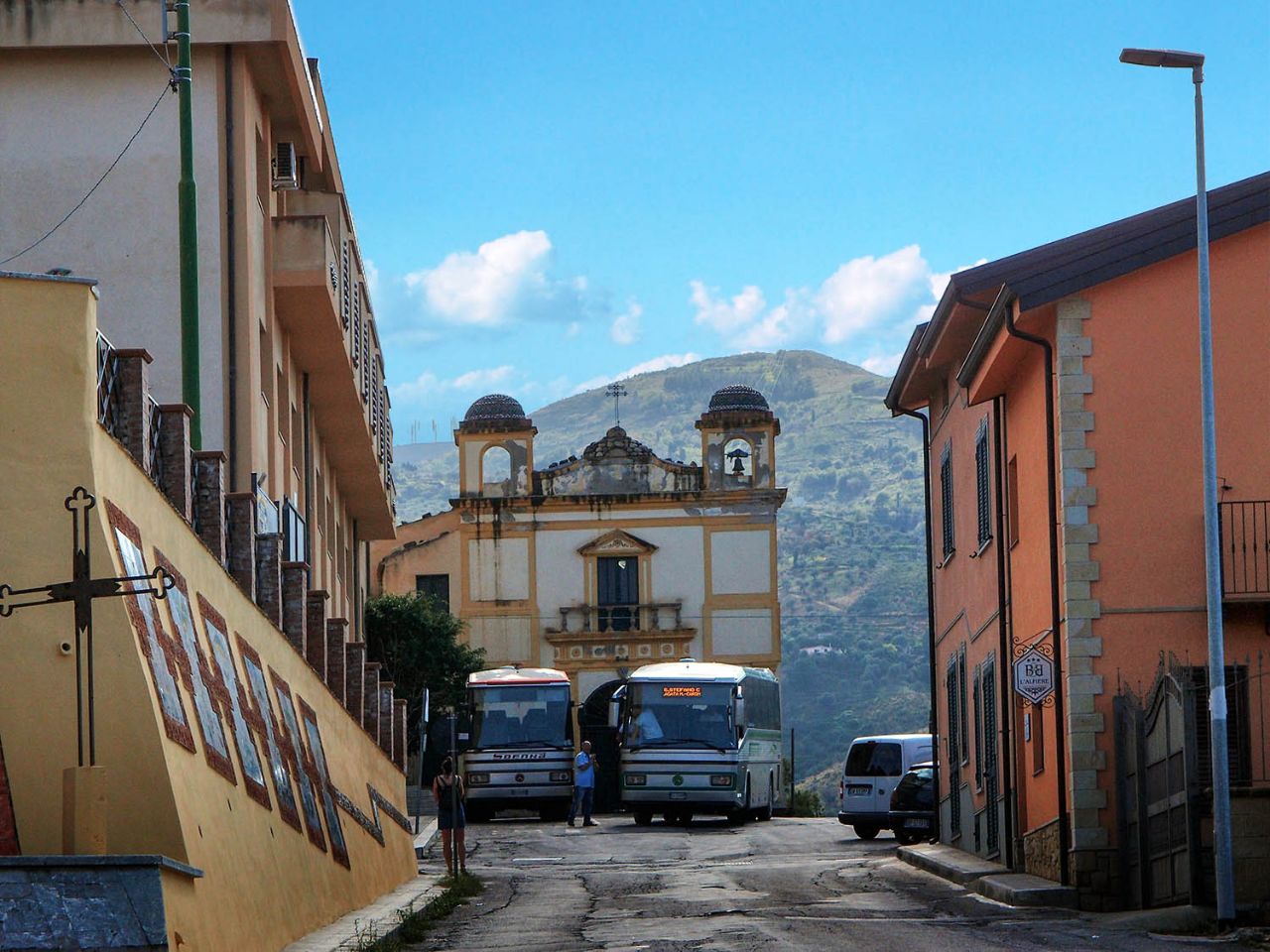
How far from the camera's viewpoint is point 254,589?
760 inches

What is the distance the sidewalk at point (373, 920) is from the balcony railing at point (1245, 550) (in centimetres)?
838

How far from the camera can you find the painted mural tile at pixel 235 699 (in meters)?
15.4

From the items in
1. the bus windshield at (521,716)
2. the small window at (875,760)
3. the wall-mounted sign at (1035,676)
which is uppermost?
the wall-mounted sign at (1035,676)

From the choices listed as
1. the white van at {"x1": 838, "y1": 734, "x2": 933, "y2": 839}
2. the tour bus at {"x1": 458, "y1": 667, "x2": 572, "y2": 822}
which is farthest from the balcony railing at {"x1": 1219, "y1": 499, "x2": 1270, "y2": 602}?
the tour bus at {"x1": 458, "y1": 667, "x2": 572, "y2": 822}

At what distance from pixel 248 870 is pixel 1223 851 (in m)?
7.52

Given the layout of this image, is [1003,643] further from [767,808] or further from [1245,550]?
[767,808]

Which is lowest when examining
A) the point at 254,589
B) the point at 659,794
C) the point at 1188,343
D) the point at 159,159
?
the point at 659,794

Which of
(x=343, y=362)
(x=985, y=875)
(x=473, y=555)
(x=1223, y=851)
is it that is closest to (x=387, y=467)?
(x=343, y=362)

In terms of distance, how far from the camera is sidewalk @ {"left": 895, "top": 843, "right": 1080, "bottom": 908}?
66.7ft

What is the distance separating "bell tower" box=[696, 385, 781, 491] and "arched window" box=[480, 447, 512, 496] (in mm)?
6406


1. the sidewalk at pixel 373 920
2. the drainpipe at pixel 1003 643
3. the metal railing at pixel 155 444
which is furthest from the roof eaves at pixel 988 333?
the metal railing at pixel 155 444

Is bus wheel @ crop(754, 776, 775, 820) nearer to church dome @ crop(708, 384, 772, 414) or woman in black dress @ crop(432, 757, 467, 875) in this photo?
woman in black dress @ crop(432, 757, 467, 875)

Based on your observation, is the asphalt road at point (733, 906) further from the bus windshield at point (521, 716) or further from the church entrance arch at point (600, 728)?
the church entrance arch at point (600, 728)

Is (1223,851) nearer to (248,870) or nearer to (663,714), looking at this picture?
(248,870)
